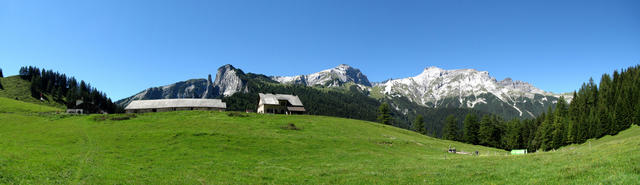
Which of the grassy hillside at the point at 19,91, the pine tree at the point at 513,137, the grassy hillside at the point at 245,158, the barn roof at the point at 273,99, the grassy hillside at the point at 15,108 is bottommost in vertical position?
the pine tree at the point at 513,137

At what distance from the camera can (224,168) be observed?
3127 cm

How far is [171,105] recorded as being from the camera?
4168 inches

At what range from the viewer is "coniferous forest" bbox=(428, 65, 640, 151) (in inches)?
3319

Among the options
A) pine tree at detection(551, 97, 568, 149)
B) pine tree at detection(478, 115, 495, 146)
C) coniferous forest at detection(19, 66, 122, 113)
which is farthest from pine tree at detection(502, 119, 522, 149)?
coniferous forest at detection(19, 66, 122, 113)

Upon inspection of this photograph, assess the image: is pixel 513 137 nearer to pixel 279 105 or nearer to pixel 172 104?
pixel 279 105

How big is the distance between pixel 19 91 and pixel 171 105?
122890 mm

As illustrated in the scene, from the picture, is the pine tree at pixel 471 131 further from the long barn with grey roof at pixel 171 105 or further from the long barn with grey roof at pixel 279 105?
the long barn with grey roof at pixel 171 105

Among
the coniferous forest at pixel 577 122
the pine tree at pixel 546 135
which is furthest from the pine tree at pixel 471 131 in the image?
the pine tree at pixel 546 135

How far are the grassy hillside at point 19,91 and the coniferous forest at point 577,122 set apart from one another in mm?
204294

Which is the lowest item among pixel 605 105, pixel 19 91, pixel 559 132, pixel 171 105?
pixel 559 132

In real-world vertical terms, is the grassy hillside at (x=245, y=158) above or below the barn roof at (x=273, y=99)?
below

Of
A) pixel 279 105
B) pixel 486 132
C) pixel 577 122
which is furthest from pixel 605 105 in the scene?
pixel 279 105

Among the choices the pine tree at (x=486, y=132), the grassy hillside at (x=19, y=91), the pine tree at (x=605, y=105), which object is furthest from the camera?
the grassy hillside at (x=19, y=91)

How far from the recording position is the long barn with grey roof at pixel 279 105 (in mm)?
106812
